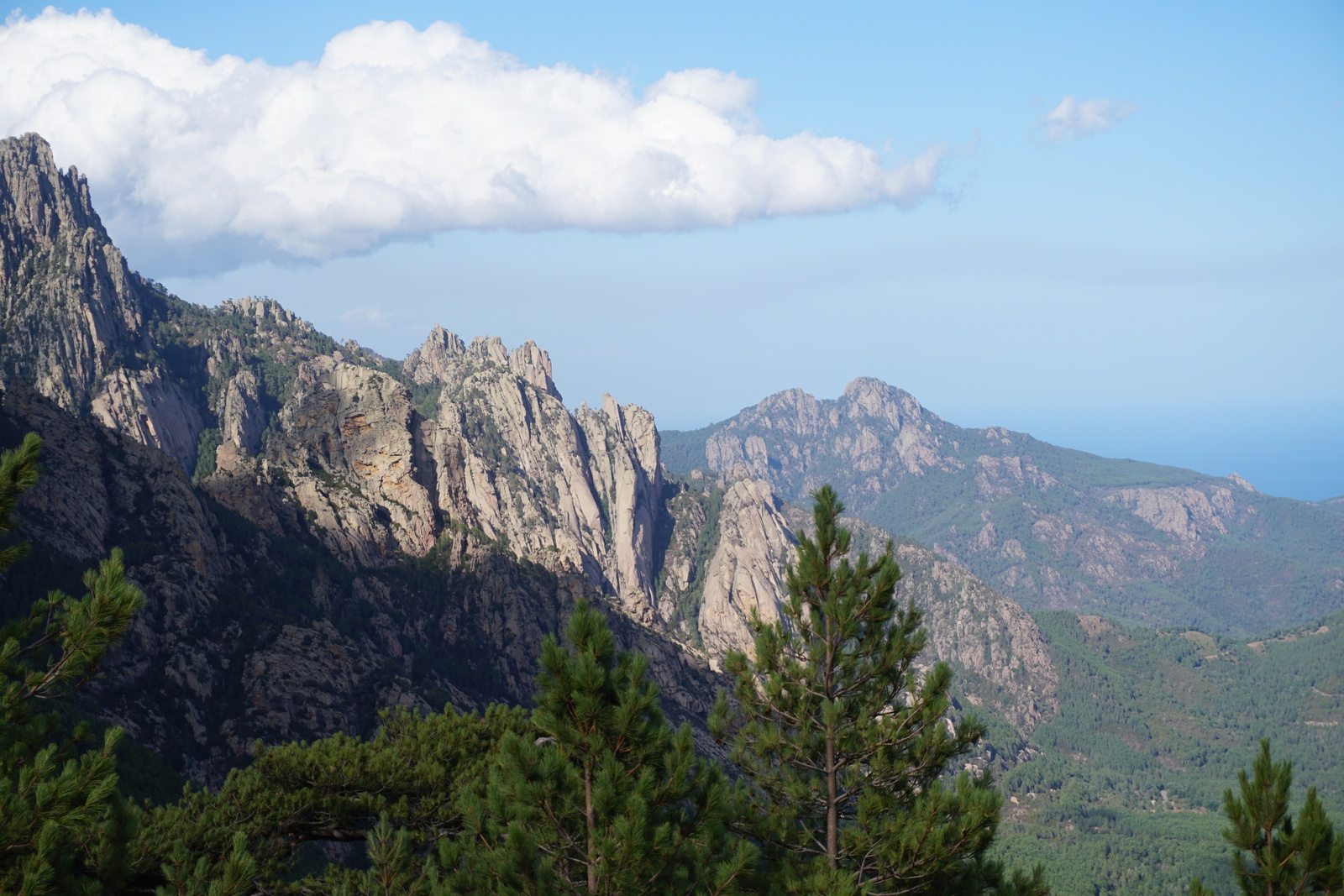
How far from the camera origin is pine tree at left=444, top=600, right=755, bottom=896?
19219 mm

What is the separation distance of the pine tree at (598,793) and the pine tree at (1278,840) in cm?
1046

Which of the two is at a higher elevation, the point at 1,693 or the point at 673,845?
the point at 1,693

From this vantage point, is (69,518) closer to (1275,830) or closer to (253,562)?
(253,562)

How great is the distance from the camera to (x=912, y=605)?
25703mm

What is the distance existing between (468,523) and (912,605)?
515 feet

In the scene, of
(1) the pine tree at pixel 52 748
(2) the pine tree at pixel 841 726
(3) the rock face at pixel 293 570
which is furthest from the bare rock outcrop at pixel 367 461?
(1) the pine tree at pixel 52 748

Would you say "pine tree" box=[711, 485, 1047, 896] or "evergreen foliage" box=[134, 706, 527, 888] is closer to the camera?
"pine tree" box=[711, 485, 1047, 896]

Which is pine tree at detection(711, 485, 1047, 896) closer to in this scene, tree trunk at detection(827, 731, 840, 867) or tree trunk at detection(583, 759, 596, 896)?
tree trunk at detection(827, 731, 840, 867)

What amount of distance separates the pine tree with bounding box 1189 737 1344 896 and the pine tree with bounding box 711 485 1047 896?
20.4 ft

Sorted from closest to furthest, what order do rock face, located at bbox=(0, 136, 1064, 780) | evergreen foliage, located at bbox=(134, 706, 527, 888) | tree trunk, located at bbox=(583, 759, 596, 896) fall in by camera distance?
tree trunk, located at bbox=(583, 759, 596, 896) → evergreen foliage, located at bbox=(134, 706, 527, 888) → rock face, located at bbox=(0, 136, 1064, 780)

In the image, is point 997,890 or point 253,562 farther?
point 253,562

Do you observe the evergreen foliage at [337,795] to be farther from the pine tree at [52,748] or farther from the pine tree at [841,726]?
the pine tree at [52,748]

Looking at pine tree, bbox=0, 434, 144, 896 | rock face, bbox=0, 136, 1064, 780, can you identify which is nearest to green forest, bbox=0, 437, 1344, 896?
pine tree, bbox=0, 434, 144, 896

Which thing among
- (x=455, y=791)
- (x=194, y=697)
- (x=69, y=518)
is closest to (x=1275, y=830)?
(x=455, y=791)
